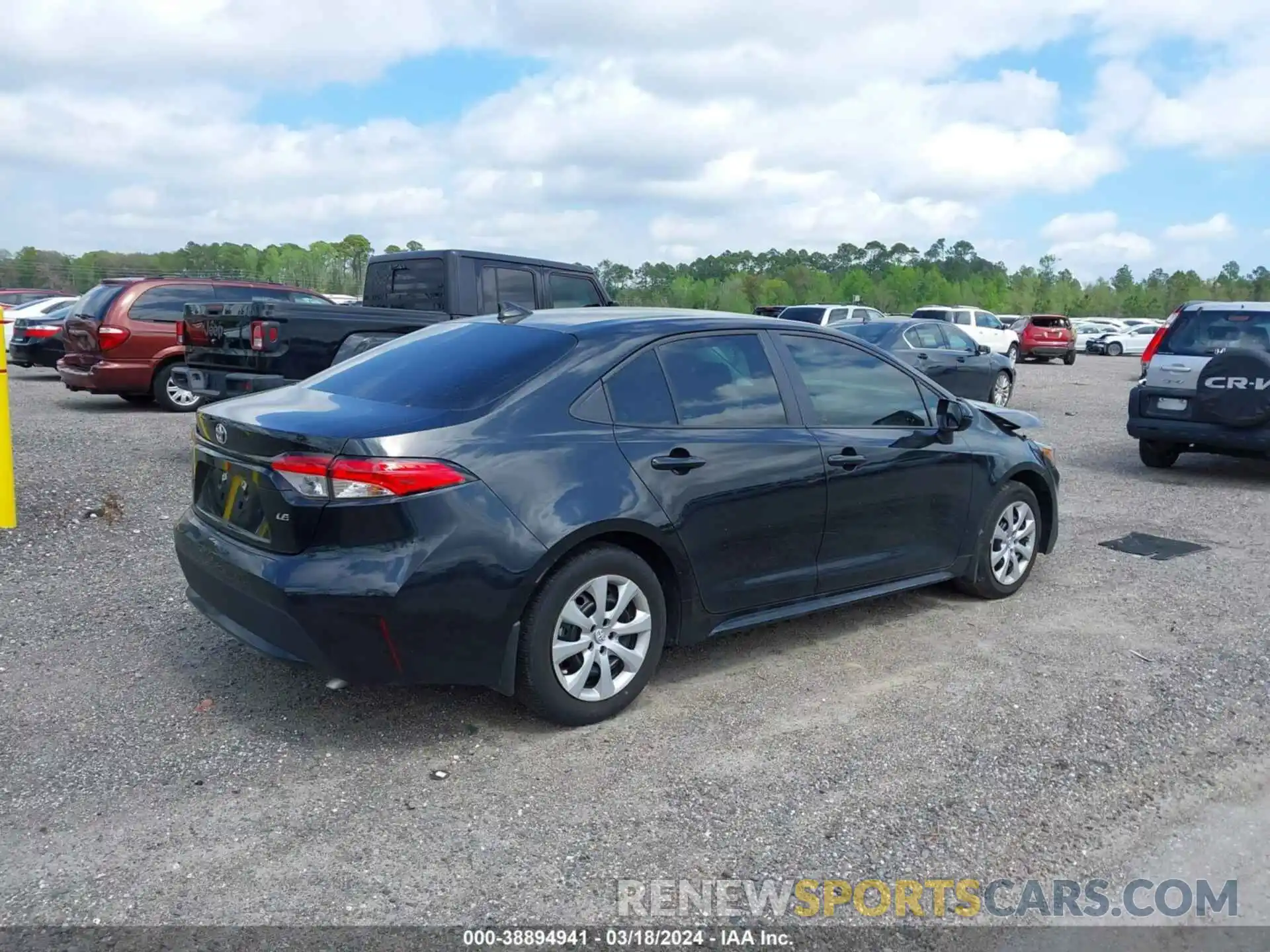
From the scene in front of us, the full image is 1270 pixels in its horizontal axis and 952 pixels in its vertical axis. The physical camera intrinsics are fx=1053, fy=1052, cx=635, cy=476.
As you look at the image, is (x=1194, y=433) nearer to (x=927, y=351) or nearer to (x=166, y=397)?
(x=927, y=351)

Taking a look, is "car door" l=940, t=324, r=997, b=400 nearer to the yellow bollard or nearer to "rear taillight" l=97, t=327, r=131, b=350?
"rear taillight" l=97, t=327, r=131, b=350

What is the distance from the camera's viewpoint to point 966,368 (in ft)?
52.4

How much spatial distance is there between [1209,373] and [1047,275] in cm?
8560

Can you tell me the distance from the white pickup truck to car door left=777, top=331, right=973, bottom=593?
26406 mm

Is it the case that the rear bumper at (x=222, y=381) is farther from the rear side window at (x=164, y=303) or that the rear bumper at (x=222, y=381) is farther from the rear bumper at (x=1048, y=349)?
the rear bumper at (x=1048, y=349)

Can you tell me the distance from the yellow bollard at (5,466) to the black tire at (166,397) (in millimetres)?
6541

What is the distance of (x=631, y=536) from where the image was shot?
4.16m

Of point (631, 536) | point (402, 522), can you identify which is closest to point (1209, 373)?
point (631, 536)

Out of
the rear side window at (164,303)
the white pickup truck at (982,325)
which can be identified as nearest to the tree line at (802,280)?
the white pickup truck at (982,325)

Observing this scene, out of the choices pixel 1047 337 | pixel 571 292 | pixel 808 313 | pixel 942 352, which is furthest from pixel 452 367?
pixel 1047 337

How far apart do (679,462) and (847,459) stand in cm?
99

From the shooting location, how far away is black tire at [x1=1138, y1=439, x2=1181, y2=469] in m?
10.6

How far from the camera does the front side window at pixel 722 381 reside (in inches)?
176

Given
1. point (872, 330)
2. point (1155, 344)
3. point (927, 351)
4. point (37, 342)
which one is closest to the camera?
point (1155, 344)
